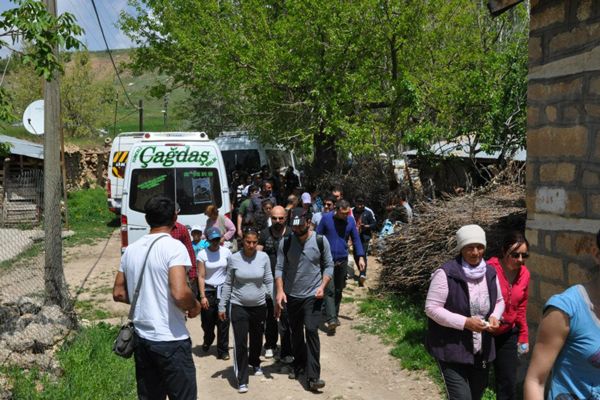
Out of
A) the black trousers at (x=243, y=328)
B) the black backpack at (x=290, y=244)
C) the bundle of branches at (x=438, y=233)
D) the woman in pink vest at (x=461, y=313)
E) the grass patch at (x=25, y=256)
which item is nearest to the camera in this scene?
the woman in pink vest at (x=461, y=313)

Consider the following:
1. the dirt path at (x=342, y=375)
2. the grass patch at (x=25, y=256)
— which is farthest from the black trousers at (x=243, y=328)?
the grass patch at (x=25, y=256)

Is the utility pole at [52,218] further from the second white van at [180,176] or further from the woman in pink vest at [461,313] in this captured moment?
the woman in pink vest at [461,313]

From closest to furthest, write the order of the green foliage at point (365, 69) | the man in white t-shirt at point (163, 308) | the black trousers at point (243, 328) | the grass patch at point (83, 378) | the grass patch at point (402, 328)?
1. the man in white t-shirt at point (163, 308)
2. the grass patch at point (83, 378)
3. the black trousers at point (243, 328)
4. the grass patch at point (402, 328)
5. the green foliage at point (365, 69)

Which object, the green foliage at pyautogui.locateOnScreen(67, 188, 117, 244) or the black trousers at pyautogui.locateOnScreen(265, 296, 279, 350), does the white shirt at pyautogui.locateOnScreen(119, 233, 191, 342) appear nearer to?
the black trousers at pyautogui.locateOnScreen(265, 296, 279, 350)

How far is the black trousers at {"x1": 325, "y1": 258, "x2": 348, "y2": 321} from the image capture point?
27.4 ft

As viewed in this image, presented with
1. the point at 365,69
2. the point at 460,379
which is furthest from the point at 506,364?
the point at 365,69

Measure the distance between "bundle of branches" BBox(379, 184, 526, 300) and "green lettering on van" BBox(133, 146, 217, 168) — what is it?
10.8ft

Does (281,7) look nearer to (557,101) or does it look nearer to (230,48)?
(230,48)

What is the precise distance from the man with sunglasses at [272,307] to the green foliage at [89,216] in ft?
32.6

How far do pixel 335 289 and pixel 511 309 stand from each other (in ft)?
13.2

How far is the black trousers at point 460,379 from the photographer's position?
4.27 metres

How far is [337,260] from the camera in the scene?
28.4 ft

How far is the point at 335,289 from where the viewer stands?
876cm

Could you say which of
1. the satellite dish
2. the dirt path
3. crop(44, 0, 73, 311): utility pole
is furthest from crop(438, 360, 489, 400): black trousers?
the satellite dish
